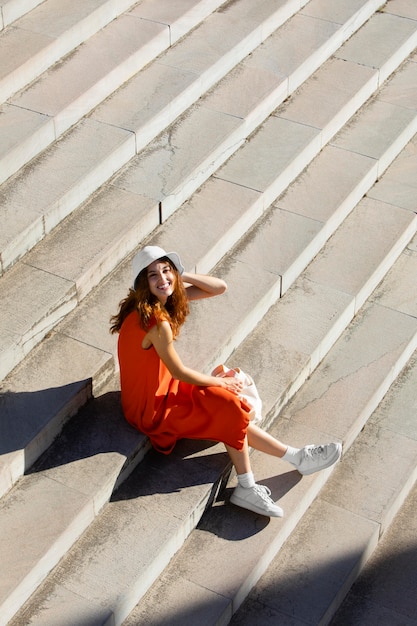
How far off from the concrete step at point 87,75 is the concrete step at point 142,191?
0.16 m

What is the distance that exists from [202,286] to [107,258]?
2.59 feet

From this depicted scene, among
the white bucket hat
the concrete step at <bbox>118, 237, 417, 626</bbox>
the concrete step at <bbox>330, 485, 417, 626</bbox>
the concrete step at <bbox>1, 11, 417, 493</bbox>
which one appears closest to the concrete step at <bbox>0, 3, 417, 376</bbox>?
the concrete step at <bbox>1, 11, 417, 493</bbox>

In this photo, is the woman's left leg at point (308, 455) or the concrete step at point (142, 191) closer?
the woman's left leg at point (308, 455)

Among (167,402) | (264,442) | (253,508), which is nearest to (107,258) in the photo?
(167,402)

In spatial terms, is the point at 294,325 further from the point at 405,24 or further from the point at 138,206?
the point at 405,24

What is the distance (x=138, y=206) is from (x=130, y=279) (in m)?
0.56

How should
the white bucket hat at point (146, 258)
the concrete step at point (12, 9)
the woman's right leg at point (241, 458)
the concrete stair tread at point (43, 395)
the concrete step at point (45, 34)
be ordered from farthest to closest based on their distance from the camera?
1. the concrete step at point (12, 9)
2. the concrete step at point (45, 34)
3. the woman's right leg at point (241, 458)
4. the concrete stair tread at point (43, 395)
5. the white bucket hat at point (146, 258)

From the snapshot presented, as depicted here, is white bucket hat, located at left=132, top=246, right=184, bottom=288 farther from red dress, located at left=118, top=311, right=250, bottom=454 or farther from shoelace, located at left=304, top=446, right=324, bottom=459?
shoelace, located at left=304, top=446, right=324, bottom=459

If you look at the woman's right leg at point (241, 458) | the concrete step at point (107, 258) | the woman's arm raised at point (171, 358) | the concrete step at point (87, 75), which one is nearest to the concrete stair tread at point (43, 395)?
the concrete step at point (107, 258)

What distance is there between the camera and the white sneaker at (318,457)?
20.1 ft

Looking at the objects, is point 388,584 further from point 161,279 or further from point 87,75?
point 87,75

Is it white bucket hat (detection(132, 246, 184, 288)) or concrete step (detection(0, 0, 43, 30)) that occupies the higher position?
concrete step (detection(0, 0, 43, 30))

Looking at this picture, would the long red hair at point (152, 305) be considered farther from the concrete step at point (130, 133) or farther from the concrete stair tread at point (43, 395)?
the concrete step at point (130, 133)

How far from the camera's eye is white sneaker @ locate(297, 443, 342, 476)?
20.1ft
